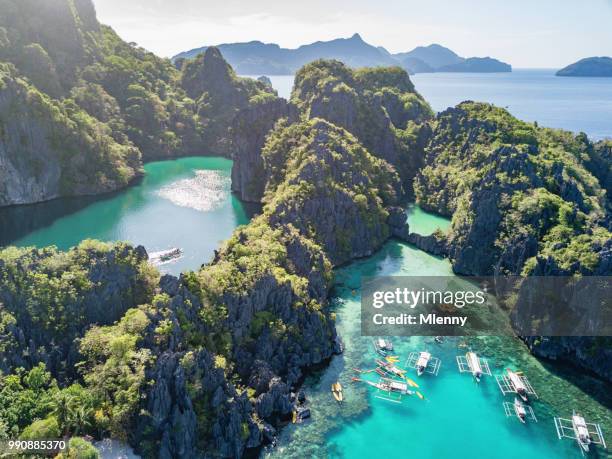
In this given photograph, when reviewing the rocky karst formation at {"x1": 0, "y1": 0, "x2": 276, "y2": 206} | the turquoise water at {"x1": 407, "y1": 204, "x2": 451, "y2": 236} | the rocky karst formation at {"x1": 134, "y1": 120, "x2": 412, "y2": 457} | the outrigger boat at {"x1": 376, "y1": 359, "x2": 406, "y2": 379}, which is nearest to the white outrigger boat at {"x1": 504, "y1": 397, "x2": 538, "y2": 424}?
the outrigger boat at {"x1": 376, "y1": 359, "x2": 406, "y2": 379}

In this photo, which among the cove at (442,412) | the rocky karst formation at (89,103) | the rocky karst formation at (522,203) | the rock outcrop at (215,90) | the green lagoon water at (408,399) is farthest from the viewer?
the rock outcrop at (215,90)

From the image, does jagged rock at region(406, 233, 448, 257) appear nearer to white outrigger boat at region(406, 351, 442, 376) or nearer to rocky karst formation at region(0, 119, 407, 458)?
rocky karst formation at region(0, 119, 407, 458)

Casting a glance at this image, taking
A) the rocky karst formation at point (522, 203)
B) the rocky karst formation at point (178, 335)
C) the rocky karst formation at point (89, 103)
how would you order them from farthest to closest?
the rocky karst formation at point (89, 103) → the rocky karst formation at point (522, 203) → the rocky karst formation at point (178, 335)

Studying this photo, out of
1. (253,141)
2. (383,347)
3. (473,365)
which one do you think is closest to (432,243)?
(383,347)

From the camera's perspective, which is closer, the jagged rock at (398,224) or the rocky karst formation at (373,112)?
the jagged rock at (398,224)

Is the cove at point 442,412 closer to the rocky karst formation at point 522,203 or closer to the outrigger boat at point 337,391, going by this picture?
the outrigger boat at point 337,391

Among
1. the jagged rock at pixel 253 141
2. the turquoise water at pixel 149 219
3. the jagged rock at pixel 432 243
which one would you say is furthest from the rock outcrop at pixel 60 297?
the jagged rock at pixel 253 141

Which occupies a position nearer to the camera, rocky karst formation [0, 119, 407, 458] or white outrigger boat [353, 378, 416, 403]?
rocky karst formation [0, 119, 407, 458]
